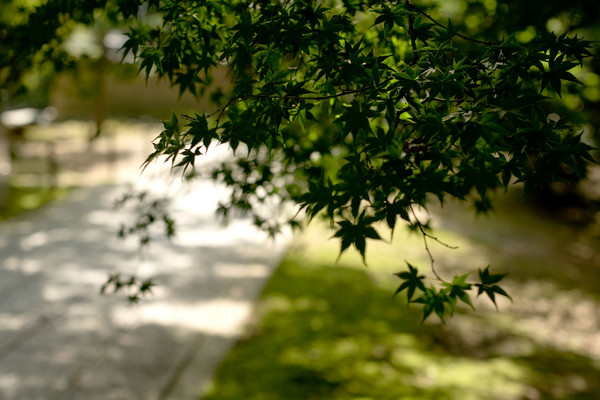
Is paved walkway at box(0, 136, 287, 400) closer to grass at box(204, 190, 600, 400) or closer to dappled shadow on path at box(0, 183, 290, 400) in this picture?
dappled shadow on path at box(0, 183, 290, 400)

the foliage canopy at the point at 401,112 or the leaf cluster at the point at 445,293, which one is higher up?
the foliage canopy at the point at 401,112

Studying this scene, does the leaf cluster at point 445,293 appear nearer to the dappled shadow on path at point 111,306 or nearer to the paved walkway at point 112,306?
the paved walkway at point 112,306

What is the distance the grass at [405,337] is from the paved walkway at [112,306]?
43cm

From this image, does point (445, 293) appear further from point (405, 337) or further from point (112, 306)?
point (112, 306)

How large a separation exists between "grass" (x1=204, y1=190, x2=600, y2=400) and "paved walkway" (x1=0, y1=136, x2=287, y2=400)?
426 mm

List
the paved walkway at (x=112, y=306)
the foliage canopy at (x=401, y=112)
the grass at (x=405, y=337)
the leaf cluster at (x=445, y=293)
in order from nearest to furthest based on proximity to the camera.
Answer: the foliage canopy at (x=401, y=112) → the leaf cluster at (x=445, y=293) → the paved walkway at (x=112, y=306) → the grass at (x=405, y=337)

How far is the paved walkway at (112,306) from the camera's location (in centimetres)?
502

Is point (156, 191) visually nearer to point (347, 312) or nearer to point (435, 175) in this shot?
point (347, 312)

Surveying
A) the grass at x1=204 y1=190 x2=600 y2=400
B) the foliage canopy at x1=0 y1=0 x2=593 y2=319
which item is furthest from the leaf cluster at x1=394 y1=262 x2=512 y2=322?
the grass at x1=204 y1=190 x2=600 y2=400

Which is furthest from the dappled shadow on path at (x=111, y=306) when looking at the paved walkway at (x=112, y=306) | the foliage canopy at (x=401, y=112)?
the foliage canopy at (x=401, y=112)

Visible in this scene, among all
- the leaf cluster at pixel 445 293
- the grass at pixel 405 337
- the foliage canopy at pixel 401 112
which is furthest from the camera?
the grass at pixel 405 337

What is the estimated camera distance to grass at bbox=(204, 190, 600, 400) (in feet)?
17.1

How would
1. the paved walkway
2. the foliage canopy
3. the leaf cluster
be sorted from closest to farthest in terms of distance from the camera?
1. the foliage canopy
2. the leaf cluster
3. the paved walkway

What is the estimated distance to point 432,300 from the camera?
238 cm
